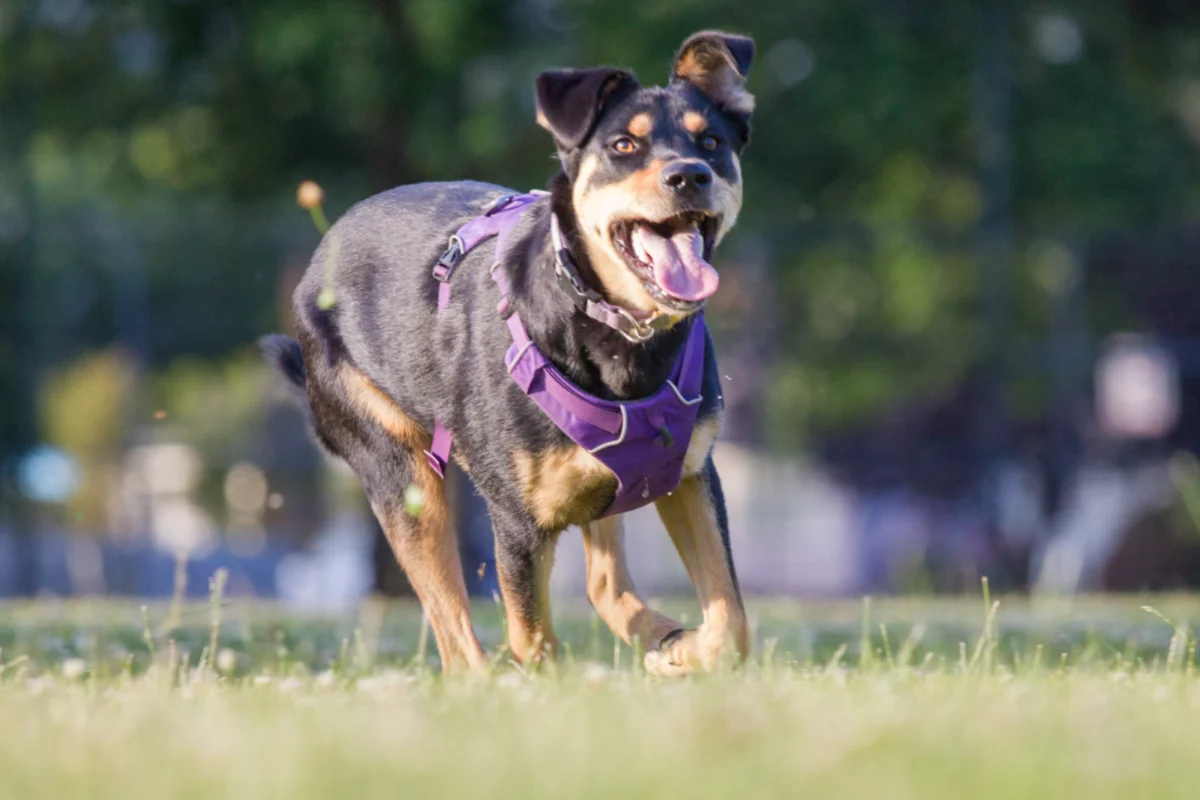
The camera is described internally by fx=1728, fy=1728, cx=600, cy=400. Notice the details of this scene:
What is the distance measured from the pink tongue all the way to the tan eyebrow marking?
0.32 metres

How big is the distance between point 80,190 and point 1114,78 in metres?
11.6

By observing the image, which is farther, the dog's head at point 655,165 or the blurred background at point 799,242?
the blurred background at point 799,242

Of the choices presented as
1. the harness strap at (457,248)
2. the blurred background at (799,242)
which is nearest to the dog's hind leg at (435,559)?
the harness strap at (457,248)

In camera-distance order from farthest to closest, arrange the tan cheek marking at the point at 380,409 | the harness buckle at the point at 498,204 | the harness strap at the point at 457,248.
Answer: the tan cheek marking at the point at 380,409 < the harness buckle at the point at 498,204 < the harness strap at the point at 457,248

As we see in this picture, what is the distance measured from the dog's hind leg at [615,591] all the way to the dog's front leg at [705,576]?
0.54 ft

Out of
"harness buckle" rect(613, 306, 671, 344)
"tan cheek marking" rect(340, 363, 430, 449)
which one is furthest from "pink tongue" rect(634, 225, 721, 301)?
"tan cheek marking" rect(340, 363, 430, 449)

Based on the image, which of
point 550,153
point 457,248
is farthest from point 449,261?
point 550,153

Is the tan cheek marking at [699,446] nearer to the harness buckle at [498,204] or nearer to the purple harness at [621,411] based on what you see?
the purple harness at [621,411]

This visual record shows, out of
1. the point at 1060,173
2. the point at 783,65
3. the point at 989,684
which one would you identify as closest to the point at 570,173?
the point at 989,684

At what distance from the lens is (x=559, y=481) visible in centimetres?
506

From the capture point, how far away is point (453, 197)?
244 inches

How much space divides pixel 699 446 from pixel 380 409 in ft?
4.57

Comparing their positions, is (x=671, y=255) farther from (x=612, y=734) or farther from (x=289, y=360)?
(x=289, y=360)

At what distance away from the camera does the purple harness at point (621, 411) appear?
495 centimetres
